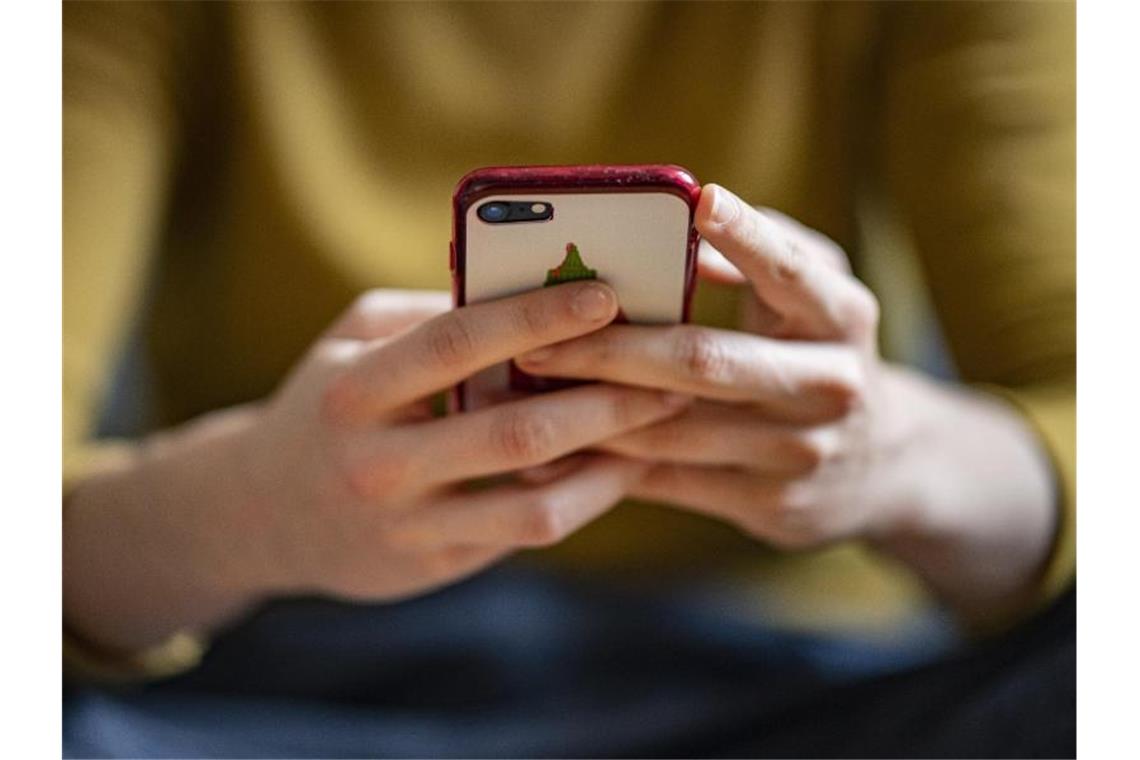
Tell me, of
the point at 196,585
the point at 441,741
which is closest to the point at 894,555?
the point at 441,741

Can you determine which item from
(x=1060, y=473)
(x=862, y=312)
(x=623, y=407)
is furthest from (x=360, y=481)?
(x=1060, y=473)

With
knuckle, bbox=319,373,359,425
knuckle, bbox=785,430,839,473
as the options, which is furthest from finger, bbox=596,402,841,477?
knuckle, bbox=319,373,359,425

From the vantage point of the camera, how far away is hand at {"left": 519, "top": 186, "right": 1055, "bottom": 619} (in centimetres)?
36

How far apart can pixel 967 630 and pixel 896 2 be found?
330mm

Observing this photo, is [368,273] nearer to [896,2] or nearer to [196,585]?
[196,585]

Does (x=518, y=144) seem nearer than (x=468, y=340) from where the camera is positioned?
No

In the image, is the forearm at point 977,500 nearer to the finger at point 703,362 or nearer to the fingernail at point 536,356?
the finger at point 703,362

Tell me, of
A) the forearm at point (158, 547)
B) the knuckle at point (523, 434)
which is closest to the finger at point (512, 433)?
the knuckle at point (523, 434)

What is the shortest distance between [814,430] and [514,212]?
0.17m

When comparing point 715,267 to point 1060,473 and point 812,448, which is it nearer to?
point 812,448

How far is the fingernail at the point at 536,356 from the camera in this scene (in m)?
0.36

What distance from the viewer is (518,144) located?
0.50 meters

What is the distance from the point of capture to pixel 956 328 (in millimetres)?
521
